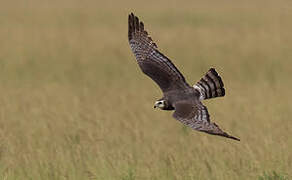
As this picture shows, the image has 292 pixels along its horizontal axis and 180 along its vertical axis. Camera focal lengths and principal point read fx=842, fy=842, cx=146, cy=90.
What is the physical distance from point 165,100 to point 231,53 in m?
9.09

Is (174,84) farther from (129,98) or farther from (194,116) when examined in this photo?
(129,98)

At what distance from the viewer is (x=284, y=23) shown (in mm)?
21125

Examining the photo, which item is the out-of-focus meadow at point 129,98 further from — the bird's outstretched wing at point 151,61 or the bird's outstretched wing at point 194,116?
the bird's outstretched wing at point 151,61

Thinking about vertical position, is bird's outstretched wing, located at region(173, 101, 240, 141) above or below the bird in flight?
below

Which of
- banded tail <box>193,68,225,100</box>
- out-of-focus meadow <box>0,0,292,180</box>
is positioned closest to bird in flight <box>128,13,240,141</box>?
banded tail <box>193,68,225,100</box>

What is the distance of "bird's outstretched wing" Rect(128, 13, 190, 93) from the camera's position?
9406 mm

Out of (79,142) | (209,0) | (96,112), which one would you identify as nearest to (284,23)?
(96,112)

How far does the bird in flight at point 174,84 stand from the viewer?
27.1 feet

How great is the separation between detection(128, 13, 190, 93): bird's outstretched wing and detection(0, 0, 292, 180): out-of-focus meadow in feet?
2.68

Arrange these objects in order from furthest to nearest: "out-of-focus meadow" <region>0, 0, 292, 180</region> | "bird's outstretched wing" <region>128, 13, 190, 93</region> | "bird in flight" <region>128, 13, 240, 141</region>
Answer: "bird's outstretched wing" <region>128, 13, 190, 93</region> → "out-of-focus meadow" <region>0, 0, 292, 180</region> → "bird in flight" <region>128, 13, 240, 141</region>

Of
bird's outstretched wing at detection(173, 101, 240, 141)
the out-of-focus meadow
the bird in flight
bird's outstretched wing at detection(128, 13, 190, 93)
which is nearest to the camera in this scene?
bird's outstretched wing at detection(173, 101, 240, 141)

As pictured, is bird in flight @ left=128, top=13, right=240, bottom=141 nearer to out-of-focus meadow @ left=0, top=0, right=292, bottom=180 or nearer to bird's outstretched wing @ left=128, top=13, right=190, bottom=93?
bird's outstretched wing @ left=128, top=13, right=190, bottom=93

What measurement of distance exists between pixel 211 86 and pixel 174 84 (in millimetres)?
495

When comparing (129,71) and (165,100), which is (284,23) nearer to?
(129,71)
